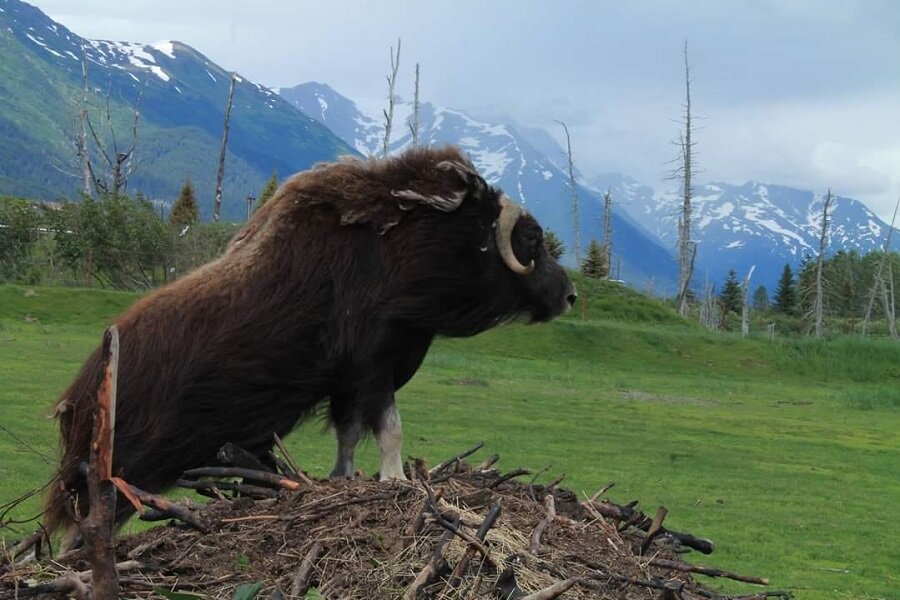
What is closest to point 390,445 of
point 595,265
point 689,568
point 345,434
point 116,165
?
point 345,434

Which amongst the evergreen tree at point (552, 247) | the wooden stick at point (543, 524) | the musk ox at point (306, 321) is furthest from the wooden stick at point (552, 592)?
the evergreen tree at point (552, 247)

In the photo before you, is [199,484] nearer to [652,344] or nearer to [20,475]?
[20,475]

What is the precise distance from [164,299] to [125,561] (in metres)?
1.56

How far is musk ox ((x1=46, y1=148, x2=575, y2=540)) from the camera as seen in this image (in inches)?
185

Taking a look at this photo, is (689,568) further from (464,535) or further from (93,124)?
(93,124)

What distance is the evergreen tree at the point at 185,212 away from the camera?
3225cm

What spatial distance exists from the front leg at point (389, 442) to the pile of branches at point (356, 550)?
1.70ft

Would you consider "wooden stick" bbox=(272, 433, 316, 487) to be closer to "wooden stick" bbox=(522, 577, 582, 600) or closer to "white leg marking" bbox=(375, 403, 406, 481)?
"white leg marking" bbox=(375, 403, 406, 481)

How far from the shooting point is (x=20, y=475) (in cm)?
888

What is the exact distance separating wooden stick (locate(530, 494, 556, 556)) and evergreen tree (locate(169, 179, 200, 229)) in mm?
28299

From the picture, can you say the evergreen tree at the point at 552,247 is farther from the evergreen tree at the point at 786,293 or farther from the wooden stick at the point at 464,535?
the evergreen tree at the point at 786,293

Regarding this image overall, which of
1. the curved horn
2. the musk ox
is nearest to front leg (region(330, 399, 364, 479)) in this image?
the musk ox

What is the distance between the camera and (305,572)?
347cm

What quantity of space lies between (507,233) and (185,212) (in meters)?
32.1
